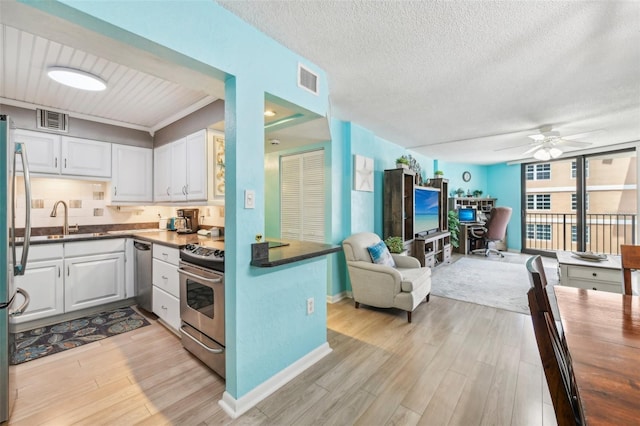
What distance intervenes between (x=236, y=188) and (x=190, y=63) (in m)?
0.72

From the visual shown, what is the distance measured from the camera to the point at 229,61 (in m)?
1.56

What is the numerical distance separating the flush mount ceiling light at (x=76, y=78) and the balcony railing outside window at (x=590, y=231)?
8.30 metres

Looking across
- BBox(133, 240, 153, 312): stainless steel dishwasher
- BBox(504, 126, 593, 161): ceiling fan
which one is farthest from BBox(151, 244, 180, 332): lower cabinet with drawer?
BBox(504, 126, 593, 161): ceiling fan

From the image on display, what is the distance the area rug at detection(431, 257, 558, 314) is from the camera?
3.46 m

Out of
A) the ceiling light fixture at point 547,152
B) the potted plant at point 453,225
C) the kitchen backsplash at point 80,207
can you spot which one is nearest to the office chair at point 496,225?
the potted plant at point 453,225

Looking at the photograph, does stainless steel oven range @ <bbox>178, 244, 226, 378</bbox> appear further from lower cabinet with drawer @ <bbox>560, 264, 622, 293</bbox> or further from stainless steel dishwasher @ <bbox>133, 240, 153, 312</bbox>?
lower cabinet with drawer @ <bbox>560, 264, 622, 293</bbox>

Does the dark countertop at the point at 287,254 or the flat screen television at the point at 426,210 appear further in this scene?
the flat screen television at the point at 426,210

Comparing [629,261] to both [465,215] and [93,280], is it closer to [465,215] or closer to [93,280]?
[93,280]

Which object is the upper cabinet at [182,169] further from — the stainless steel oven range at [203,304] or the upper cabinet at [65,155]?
the stainless steel oven range at [203,304]

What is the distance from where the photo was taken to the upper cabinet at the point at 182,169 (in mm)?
2832

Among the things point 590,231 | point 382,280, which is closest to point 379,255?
point 382,280

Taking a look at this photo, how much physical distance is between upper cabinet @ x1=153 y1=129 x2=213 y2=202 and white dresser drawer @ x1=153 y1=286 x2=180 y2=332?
104 cm

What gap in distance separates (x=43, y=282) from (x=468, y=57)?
447 cm

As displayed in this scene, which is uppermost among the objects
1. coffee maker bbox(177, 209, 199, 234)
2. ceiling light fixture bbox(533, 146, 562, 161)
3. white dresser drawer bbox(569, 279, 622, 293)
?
ceiling light fixture bbox(533, 146, 562, 161)
